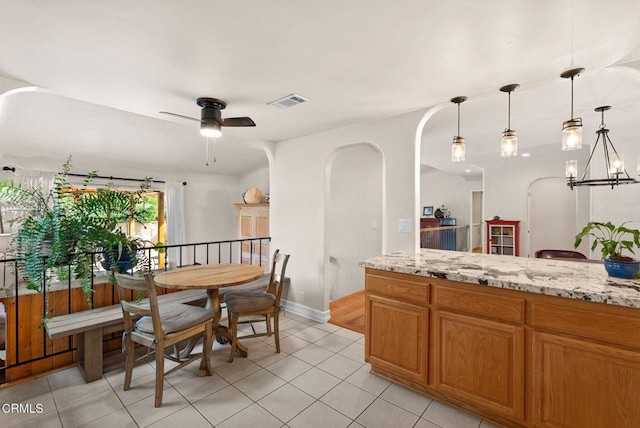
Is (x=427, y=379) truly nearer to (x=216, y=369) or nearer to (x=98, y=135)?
(x=216, y=369)

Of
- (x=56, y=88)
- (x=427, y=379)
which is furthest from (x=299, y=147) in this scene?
(x=427, y=379)

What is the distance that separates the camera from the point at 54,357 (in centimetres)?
240

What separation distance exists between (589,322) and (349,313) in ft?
8.86

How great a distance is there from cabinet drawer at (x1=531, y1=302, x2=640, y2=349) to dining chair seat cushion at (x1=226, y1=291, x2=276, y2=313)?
2.09 metres

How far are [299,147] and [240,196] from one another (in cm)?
363

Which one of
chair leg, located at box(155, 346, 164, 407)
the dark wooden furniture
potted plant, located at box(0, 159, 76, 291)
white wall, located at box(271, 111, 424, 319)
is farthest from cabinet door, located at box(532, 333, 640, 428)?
potted plant, located at box(0, 159, 76, 291)

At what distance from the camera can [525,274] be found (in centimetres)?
186

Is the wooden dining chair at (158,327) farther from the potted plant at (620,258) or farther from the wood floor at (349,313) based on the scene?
the potted plant at (620,258)

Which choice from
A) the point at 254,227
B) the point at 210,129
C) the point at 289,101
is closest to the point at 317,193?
the point at 289,101

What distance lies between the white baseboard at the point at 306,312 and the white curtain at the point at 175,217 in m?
3.01

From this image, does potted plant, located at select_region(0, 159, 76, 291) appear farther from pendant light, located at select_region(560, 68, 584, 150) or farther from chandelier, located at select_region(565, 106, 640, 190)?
chandelier, located at select_region(565, 106, 640, 190)

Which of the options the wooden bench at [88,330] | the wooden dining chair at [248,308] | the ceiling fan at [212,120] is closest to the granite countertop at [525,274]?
the wooden dining chair at [248,308]

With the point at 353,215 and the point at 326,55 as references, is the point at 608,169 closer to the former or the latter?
the point at 353,215

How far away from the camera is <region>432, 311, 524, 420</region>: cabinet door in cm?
169
